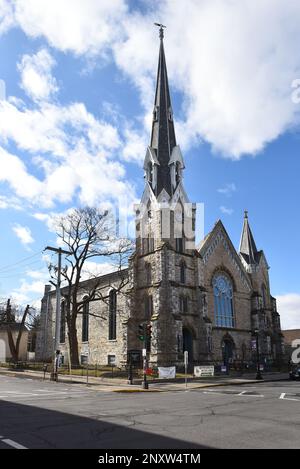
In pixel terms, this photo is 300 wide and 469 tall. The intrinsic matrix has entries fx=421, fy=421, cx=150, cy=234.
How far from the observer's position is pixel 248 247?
53.8 m

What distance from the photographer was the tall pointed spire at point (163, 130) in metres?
47.1

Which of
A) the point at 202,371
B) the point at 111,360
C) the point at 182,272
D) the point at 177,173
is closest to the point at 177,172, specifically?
the point at 177,173

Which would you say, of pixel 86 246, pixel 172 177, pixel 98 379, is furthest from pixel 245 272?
pixel 98 379

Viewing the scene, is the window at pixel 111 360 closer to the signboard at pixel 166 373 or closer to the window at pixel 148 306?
the window at pixel 148 306

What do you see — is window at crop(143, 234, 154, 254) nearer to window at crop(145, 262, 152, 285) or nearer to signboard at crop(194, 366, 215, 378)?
window at crop(145, 262, 152, 285)

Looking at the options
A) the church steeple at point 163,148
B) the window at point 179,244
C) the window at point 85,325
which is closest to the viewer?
the window at point 179,244

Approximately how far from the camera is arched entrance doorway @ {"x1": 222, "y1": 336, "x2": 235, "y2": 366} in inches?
1746

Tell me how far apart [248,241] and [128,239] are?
20157 mm

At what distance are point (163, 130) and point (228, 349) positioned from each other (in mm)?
25892

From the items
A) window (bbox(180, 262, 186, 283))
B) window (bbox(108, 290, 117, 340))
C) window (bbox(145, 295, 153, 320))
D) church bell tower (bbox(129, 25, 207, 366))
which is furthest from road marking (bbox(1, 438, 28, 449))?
window (bbox(108, 290, 117, 340))

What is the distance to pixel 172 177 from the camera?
154 ft

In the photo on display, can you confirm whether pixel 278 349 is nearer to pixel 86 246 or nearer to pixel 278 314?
pixel 278 314

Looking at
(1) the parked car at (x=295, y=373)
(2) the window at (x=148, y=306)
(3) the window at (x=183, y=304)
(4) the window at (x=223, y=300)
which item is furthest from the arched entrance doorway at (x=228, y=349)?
(1) the parked car at (x=295, y=373)

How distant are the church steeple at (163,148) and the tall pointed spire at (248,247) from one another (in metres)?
13.4
